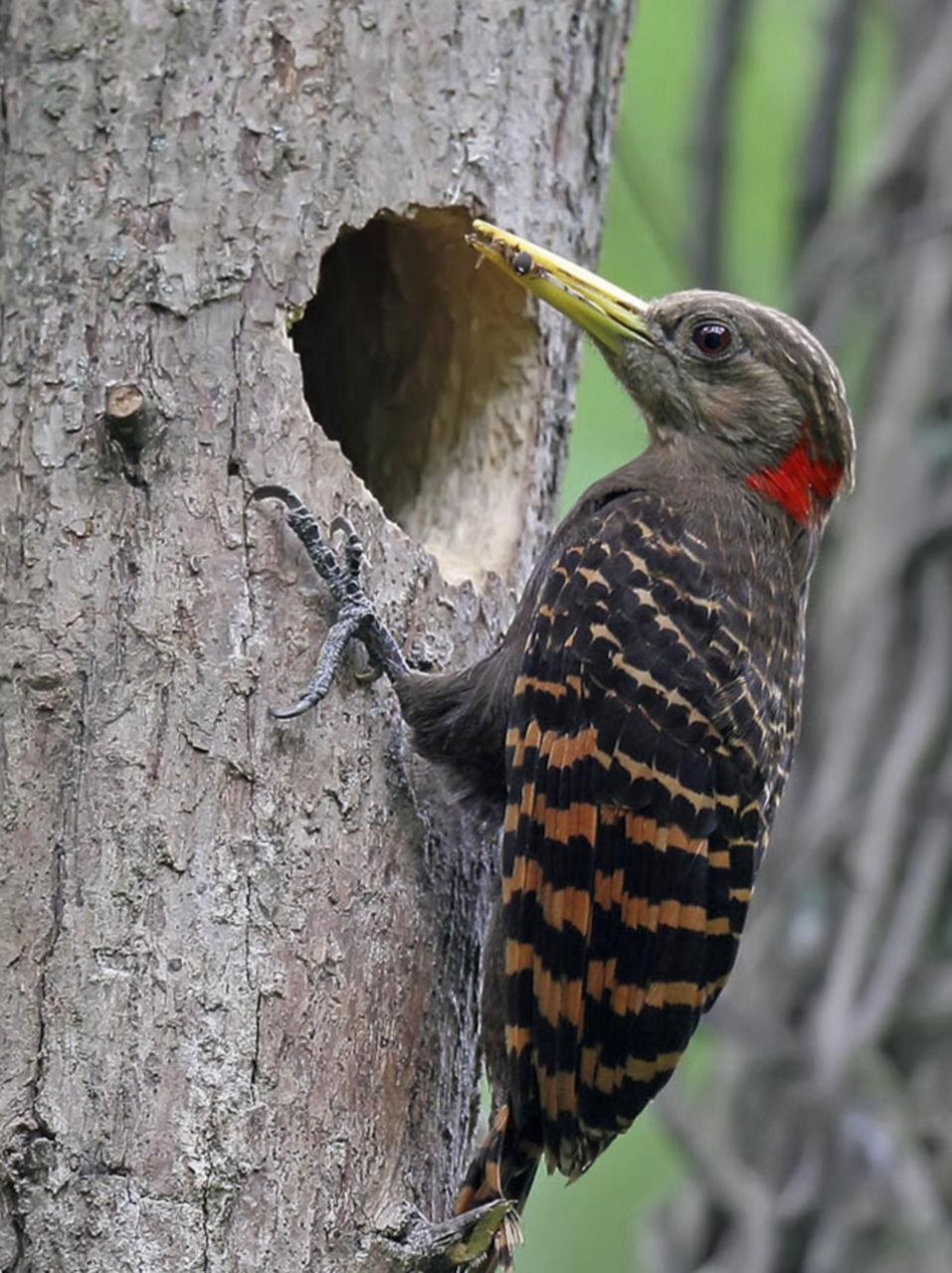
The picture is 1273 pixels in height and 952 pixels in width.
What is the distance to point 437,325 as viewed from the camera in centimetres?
378

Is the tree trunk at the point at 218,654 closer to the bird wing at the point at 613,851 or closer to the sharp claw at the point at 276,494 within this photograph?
the sharp claw at the point at 276,494

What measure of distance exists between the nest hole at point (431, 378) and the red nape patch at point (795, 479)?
1.43 ft

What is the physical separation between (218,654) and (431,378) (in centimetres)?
107

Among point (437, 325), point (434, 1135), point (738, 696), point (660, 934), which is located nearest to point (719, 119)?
point (437, 325)

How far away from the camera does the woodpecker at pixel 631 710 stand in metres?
3.02

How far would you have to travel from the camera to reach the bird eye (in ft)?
11.5

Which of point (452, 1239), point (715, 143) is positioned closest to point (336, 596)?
point (452, 1239)

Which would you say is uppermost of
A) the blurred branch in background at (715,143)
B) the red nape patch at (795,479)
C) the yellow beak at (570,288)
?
the blurred branch in background at (715,143)

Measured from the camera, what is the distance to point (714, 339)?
3.49m

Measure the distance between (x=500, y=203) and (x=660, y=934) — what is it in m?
1.31

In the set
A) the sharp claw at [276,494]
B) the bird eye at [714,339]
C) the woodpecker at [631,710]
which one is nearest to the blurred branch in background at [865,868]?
the woodpecker at [631,710]

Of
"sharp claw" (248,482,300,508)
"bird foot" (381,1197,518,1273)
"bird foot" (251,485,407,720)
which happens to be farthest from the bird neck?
"bird foot" (381,1197,518,1273)

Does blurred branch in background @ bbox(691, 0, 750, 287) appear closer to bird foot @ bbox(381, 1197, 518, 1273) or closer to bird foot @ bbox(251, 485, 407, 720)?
bird foot @ bbox(251, 485, 407, 720)

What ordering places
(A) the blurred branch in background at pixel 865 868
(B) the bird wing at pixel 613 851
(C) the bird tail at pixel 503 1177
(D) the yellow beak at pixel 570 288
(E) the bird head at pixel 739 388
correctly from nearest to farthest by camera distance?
→ (C) the bird tail at pixel 503 1177 → (B) the bird wing at pixel 613 851 → (D) the yellow beak at pixel 570 288 → (E) the bird head at pixel 739 388 → (A) the blurred branch in background at pixel 865 868
